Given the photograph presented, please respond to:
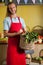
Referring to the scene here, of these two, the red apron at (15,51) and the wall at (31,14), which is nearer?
the red apron at (15,51)

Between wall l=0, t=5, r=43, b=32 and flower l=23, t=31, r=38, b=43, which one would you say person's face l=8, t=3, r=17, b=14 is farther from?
wall l=0, t=5, r=43, b=32

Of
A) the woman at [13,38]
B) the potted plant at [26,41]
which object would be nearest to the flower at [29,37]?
the potted plant at [26,41]

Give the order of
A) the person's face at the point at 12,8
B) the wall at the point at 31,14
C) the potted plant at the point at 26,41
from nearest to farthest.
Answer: the potted plant at the point at 26,41 → the person's face at the point at 12,8 → the wall at the point at 31,14

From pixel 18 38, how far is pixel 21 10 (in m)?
1.56

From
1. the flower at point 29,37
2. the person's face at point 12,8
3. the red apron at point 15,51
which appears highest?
the person's face at point 12,8

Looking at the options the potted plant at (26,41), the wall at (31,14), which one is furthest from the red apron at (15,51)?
the wall at (31,14)

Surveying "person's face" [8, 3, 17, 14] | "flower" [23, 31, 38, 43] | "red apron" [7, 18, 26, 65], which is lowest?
"red apron" [7, 18, 26, 65]

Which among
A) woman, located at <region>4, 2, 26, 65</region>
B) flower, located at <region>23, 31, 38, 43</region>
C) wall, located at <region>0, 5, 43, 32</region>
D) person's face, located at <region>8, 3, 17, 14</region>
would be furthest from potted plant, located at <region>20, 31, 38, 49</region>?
wall, located at <region>0, 5, 43, 32</region>

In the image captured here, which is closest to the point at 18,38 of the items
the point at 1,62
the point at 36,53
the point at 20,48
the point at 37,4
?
the point at 20,48

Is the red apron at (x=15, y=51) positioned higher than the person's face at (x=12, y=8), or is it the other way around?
the person's face at (x=12, y=8)

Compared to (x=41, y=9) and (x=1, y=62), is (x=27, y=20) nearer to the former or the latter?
(x=41, y=9)

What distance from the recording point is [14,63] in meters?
2.16

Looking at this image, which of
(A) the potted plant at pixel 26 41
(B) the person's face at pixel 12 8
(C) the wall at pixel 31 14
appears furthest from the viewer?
(C) the wall at pixel 31 14

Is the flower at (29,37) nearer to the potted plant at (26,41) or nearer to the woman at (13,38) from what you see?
the potted plant at (26,41)
